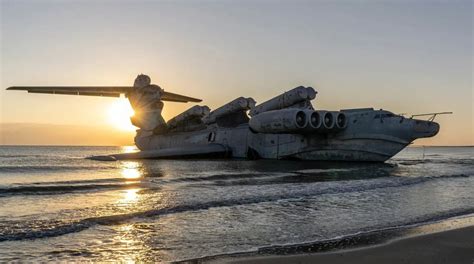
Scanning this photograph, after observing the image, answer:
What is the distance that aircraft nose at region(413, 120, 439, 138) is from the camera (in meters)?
26.6

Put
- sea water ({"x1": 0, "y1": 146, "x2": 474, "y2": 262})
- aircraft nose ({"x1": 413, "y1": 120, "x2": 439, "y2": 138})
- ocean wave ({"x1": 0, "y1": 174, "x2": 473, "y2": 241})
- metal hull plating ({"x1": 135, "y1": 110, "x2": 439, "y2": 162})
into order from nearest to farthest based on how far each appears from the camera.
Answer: sea water ({"x1": 0, "y1": 146, "x2": 474, "y2": 262}), ocean wave ({"x1": 0, "y1": 174, "x2": 473, "y2": 241}), aircraft nose ({"x1": 413, "y1": 120, "x2": 439, "y2": 138}), metal hull plating ({"x1": 135, "y1": 110, "x2": 439, "y2": 162})

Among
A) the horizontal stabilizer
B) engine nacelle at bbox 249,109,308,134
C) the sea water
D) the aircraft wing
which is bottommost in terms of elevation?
the sea water

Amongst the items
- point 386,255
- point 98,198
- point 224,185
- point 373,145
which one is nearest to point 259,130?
point 373,145

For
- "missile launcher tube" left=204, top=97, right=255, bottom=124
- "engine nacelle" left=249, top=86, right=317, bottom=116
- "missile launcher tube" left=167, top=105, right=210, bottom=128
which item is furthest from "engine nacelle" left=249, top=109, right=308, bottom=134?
"missile launcher tube" left=167, top=105, right=210, bottom=128

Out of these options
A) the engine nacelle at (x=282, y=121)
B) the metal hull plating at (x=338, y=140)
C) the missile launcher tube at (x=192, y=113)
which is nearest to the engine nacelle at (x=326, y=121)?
the engine nacelle at (x=282, y=121)

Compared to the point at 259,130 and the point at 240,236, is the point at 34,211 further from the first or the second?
the point at 259,130

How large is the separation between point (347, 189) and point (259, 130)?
1702 cm

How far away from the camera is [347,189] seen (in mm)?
12766

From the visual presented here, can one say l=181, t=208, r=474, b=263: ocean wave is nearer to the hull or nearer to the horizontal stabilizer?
the hull

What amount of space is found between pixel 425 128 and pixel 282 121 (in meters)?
8.71

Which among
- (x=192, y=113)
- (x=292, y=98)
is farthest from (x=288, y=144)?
(x=192, y=113)

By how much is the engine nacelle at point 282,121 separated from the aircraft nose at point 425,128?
6.67 metres

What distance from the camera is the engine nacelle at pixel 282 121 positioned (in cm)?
2731

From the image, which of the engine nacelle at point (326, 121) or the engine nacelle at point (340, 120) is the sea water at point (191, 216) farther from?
the engine nacelle at point (340, 120)
